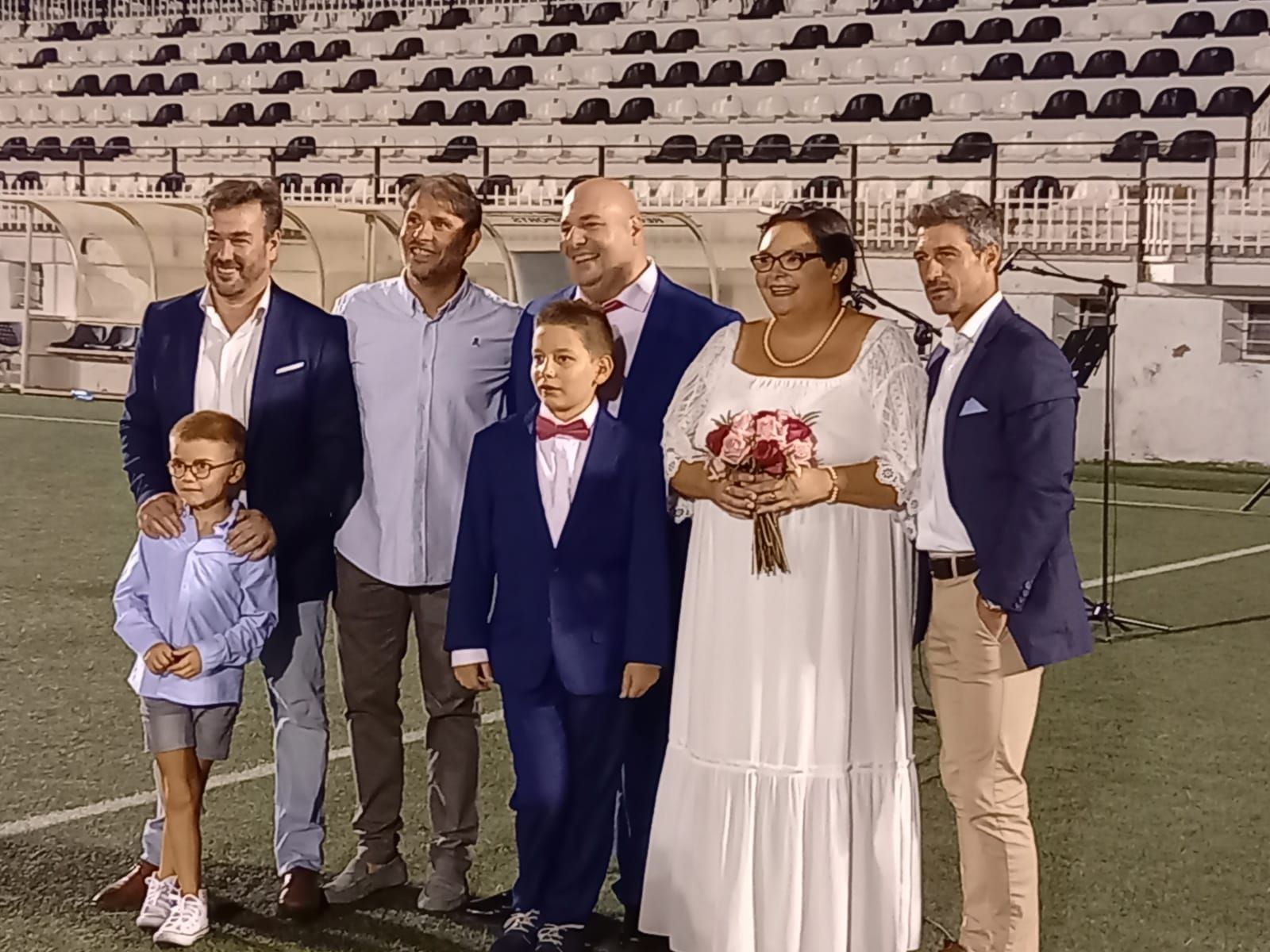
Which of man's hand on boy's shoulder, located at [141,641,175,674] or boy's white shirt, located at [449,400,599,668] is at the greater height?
boy's white shirt, located at [449,400,599,668]

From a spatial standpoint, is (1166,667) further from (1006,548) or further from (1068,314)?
(1068,314)

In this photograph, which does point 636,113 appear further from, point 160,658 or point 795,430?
point 795,430

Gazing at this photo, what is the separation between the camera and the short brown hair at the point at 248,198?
12.0ft

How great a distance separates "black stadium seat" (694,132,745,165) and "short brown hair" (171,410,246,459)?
16.5 m

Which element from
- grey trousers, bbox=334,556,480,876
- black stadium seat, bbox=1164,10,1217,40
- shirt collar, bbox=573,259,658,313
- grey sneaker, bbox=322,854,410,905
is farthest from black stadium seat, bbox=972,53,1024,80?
grey sneaker, bbox=322,854,410,905

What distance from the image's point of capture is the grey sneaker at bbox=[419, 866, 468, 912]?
3967 millimetres

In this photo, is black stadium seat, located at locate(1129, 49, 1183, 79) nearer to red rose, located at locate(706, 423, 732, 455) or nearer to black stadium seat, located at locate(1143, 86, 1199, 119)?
black stadium seat, located at locate(1143, 86, 1199, 119)

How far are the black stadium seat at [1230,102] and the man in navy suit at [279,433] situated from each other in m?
20.1

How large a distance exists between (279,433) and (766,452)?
49.0 inches

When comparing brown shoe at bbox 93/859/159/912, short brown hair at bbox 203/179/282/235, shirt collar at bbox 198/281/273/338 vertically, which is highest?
short brown hair at bbox 203/179/282/235

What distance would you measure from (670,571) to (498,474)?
17.1 inches

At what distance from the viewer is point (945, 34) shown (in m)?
Result: 25.5

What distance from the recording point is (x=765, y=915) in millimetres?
3357

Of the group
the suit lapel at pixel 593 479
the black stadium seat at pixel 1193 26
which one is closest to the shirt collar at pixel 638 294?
the suit lapel at pixel 593 479
